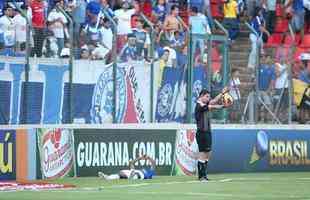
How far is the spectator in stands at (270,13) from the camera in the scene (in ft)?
94.8

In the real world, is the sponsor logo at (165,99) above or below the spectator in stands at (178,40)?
below

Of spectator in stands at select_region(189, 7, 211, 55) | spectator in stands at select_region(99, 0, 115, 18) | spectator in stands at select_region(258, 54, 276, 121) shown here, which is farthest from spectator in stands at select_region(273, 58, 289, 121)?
spectator in stands at select_region(99, 0, 115, 18)

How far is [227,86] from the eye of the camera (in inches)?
946

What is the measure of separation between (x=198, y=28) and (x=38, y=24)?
480cm

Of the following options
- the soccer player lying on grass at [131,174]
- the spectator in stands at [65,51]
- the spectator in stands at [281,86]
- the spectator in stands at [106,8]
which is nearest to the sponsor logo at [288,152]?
the spectator in stands at [281,86]

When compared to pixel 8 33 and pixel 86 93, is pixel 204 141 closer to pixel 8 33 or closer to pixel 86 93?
pixel 86 93

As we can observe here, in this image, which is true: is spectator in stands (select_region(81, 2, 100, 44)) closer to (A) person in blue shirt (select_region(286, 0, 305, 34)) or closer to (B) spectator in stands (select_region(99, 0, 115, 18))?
(B) spectator in stands (select_region(99, 0, 115, 18))

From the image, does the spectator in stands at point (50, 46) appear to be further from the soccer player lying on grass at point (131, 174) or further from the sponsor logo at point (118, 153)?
the soccer player lying on grass at point (131, 174)

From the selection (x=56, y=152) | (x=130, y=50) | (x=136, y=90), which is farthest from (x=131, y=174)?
(x=130, y=50)

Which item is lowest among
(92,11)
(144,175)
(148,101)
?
(144,175)

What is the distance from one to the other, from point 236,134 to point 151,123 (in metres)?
2.73

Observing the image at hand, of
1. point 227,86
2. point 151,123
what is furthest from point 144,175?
point 227,86

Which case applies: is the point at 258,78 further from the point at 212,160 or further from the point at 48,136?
the point at 48,136

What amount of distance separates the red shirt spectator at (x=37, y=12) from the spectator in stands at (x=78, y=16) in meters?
0.76
